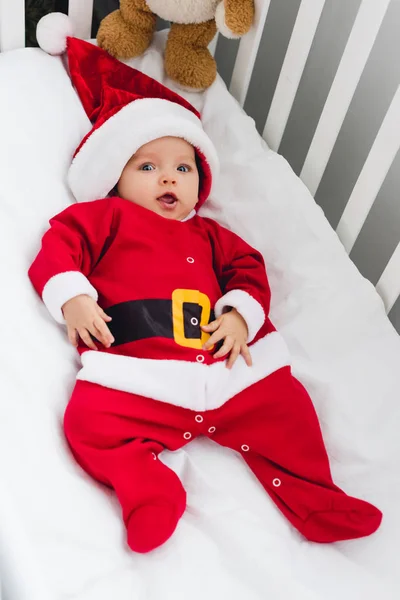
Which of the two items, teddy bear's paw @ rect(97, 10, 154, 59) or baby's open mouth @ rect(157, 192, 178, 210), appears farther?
teddy bear's paw @ rect(97, 10, 154, 59)

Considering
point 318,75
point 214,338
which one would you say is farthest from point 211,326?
point 318,75

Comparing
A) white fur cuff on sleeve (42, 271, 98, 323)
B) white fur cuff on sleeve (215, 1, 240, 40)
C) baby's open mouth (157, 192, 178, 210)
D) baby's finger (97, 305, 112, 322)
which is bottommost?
baby's finger (97, 305, 112, 322)

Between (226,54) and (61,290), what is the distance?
0.93 metres

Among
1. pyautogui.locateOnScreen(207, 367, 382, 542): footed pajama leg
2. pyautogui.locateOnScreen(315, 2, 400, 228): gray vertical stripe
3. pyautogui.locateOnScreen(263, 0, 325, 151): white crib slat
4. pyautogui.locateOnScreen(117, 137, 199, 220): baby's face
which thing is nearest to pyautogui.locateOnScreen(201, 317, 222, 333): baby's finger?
pyautogui.locateOnScreen(207, 367, 382, 542): footed pajama leg

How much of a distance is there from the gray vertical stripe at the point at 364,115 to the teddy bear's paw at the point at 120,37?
17.6 inches

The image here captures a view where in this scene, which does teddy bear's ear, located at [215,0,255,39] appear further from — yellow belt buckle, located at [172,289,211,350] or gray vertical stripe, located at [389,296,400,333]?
gray vertical stripe, located at [389,296,400,333]

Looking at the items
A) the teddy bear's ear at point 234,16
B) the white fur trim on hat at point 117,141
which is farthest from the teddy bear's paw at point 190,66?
the white fur trim on hat at point 117,141

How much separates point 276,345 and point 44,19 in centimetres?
74

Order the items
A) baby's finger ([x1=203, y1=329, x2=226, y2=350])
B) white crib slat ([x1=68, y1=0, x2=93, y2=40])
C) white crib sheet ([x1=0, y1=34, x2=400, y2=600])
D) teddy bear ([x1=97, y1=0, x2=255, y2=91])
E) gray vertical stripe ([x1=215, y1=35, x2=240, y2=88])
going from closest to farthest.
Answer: white crib sheet ([x1=0, y1=34, x2=400, y2=600]), baby's finger ([x1=203, y1=329, x2=226, y2=350]), teddy bear ([x1=97, y1=0, x2=255, y2=91]), white crib slat ([x1=68, y1=0, x2=93, y2=40]), gray vertical stripe ([x1=215, y1=35, x2=240, y2=88])

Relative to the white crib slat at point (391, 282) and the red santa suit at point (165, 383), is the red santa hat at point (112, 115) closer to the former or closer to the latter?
the red santa suit at point (165, 383)

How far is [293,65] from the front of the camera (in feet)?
3.90

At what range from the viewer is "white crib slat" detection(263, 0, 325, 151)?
1.13 meters

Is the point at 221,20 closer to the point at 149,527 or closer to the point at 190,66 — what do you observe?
the point at 190,66

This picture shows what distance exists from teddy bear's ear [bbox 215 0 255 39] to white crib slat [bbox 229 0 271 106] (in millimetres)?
22
